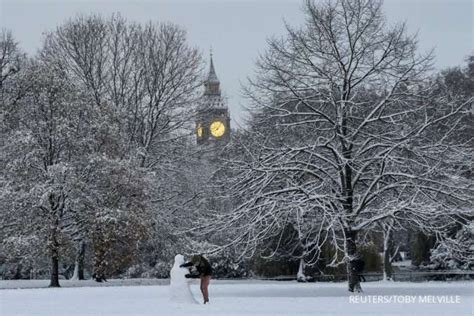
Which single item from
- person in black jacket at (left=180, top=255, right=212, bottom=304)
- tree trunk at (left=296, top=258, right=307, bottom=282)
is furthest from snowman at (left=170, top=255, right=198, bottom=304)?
tree trunk at (left=296, top=258, right=307, bottom=282)

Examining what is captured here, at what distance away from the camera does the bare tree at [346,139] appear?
2159cm

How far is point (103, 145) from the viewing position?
31.8m

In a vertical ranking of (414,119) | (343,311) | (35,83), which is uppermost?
(35,83)

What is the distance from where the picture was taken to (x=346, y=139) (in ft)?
71.1

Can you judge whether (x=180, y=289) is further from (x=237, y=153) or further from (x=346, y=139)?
(x=237, y=153)

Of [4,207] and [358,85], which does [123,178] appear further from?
[358,85]

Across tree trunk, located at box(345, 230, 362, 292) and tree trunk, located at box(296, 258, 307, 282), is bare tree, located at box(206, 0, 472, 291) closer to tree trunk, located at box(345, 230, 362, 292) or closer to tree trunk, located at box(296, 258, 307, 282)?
tree trunk, located at box(345, 230, 362, 292)

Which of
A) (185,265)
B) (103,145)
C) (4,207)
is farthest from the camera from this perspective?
(103,145)

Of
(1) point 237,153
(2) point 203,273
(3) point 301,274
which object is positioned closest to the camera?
(2) point 203,273

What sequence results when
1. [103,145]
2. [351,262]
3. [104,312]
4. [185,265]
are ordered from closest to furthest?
[104,312] < [185,265] < [351,262] < [103,145]

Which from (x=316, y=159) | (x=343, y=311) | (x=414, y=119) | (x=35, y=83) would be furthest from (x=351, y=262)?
(x=35, y=83)

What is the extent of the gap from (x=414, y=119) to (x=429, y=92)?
1.69 metres

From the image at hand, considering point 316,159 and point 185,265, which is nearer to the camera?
point 185,265

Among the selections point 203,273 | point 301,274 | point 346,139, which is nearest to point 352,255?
point 346,139
